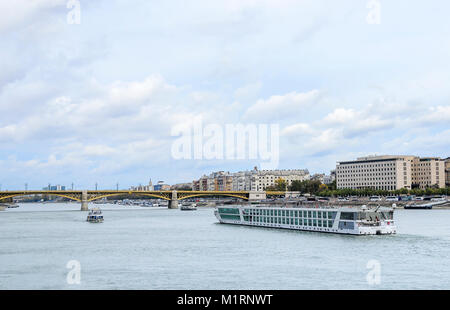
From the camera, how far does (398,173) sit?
562ft

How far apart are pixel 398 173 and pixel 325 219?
4851 inches

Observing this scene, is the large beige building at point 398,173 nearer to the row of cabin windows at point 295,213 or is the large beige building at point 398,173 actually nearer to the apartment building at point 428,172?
the apartment building at point 428,172

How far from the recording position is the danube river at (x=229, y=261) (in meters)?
28.7

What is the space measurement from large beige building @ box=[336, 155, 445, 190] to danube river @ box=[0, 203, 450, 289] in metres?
121

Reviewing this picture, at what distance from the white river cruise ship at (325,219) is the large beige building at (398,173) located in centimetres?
11124

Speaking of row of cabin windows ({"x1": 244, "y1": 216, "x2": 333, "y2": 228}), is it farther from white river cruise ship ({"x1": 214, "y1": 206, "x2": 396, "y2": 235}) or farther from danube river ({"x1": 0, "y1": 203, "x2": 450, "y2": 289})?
danube river ({"x1": 0, "y1": 203, "x2": 450, "y2": 289})

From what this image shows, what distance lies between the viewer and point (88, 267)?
34.1m

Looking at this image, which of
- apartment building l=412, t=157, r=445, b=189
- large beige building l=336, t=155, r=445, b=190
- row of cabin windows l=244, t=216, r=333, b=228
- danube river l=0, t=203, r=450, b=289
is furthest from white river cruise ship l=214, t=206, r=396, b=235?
apartment building l=412, t=157, r=445, b=189

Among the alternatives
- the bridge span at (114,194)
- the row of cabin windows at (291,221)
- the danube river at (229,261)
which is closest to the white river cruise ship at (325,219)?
the row of cabin windows at (291,221)

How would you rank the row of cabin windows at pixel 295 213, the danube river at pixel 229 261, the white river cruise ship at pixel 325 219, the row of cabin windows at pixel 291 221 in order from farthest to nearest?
the row of cabin windows at pixel 291 221, the row of cabin windows at pixel 295 213, the white river cruise ship at pixel 325 219, the danube river at pixel 229 261

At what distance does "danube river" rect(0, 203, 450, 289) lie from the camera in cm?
2869

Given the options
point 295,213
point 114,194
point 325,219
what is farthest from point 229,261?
point 114,194
